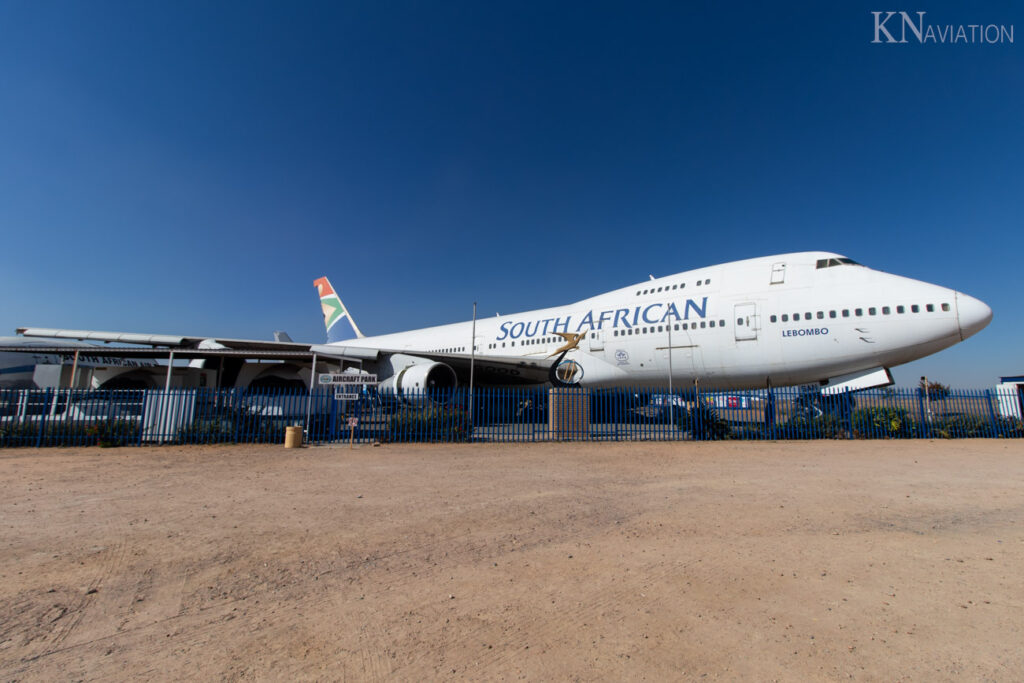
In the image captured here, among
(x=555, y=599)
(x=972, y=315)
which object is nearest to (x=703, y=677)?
(x=555, y=599)

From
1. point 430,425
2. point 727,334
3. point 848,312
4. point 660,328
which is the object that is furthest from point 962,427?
point 430,425

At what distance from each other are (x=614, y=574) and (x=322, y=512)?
3500mm

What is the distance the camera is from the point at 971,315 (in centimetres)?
1070

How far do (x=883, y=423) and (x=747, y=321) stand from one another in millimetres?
5027

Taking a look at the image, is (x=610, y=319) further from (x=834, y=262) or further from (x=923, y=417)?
(x=923, y=417)

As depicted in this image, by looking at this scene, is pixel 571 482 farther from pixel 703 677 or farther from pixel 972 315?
pixel 972 315

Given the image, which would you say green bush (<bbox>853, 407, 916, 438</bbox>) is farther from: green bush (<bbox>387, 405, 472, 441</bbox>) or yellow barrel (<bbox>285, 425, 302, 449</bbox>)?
yellow barrel (<bbox>285, 425, 302, 449</bbox>)

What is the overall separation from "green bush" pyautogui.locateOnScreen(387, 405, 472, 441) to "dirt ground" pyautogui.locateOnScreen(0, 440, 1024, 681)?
5811 millimetres

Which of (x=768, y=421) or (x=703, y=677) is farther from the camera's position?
(x=768, y=421)

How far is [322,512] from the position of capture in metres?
5.31

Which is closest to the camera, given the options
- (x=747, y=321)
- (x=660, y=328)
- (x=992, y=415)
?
(x=747, y=321)

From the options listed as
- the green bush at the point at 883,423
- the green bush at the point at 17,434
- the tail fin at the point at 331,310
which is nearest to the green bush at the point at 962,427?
the green bush at the point at 883,423

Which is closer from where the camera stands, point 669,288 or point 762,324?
point 762,324

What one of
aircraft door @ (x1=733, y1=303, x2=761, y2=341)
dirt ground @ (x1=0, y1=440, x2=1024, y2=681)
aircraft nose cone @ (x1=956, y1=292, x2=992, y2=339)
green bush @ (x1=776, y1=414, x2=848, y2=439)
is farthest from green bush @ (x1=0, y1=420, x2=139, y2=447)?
aircraft nose cone @ (x1=956, y1=292, x2=992, y2=339)
